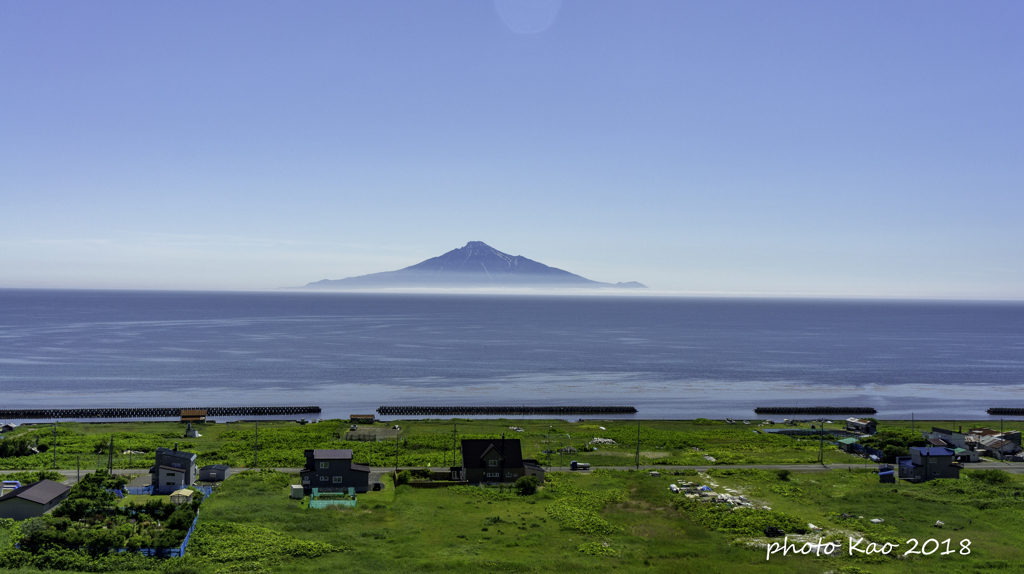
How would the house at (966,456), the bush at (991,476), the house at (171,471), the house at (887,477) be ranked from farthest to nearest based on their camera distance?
the house at (966,456) < the house at (887,477) < the bush at (991,476) < the house at (171,471)

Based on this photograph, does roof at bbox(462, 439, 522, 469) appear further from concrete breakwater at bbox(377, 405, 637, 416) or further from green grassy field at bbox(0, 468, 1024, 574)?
concrete breakwater at bbox(377, 405, 637, 416)

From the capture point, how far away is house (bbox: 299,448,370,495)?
47625 millimetres

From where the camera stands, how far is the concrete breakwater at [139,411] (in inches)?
3322

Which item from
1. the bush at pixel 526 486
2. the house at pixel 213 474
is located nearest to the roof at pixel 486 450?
the bush at pixel 526 486

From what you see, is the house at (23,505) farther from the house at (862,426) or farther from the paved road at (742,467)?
the house at (862,426)

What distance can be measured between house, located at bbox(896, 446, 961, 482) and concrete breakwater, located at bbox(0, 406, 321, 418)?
7197 cm

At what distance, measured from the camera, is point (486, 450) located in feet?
168

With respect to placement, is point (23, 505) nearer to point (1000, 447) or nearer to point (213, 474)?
point (213, 474)

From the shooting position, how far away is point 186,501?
42.9m

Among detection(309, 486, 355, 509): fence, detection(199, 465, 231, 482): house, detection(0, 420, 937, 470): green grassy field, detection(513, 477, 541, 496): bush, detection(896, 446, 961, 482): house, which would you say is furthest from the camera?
detection(0, 420, 937, 470): green grassy field

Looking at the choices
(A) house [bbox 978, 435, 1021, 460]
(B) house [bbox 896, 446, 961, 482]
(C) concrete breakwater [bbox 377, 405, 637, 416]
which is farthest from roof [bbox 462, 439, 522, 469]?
(A) house [bbox 978, 435, 1021, 460]

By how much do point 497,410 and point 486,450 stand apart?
41.6 meters

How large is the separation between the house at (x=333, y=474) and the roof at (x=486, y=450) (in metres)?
8.12

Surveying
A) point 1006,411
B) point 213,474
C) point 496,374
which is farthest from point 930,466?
point 496,374
